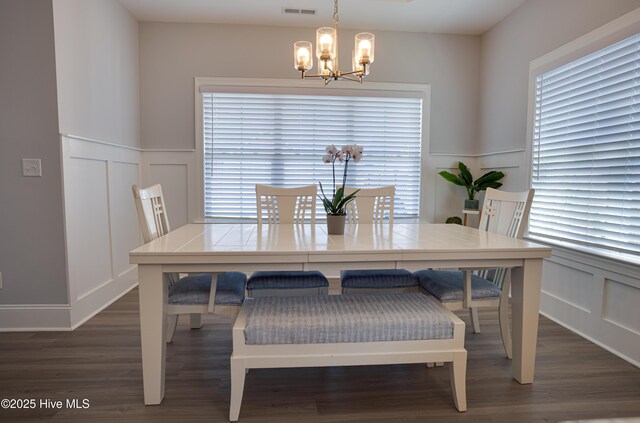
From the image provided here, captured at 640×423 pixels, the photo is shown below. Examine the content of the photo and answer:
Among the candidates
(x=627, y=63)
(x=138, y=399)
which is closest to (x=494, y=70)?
(x=627, y=63)

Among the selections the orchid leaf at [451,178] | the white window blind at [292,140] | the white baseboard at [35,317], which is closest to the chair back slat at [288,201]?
the white window blind at [292,140]

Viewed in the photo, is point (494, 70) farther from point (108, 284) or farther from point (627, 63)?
point (108, 284)

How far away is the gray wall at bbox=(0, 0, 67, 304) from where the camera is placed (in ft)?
8.28

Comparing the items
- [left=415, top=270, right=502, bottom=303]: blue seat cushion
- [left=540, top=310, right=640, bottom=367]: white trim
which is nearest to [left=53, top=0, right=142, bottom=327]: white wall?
[left=415, top=270, right=502, bottom=303]: blue seat cushion

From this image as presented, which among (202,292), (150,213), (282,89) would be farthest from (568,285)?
(282,89)

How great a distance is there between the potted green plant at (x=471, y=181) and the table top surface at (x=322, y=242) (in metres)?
1.55

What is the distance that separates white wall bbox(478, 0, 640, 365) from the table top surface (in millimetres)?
993

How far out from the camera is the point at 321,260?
1727mm

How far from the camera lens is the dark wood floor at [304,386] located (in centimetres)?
175

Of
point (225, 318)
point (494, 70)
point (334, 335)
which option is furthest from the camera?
point (494, 70)

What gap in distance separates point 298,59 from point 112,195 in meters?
2.18

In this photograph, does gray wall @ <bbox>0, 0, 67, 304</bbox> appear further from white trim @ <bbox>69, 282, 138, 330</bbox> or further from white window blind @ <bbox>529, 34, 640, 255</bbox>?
white window blind @ <bbox>529, 34, 640, 255</bbox>

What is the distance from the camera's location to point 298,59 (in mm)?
2297

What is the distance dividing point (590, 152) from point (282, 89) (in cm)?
285
